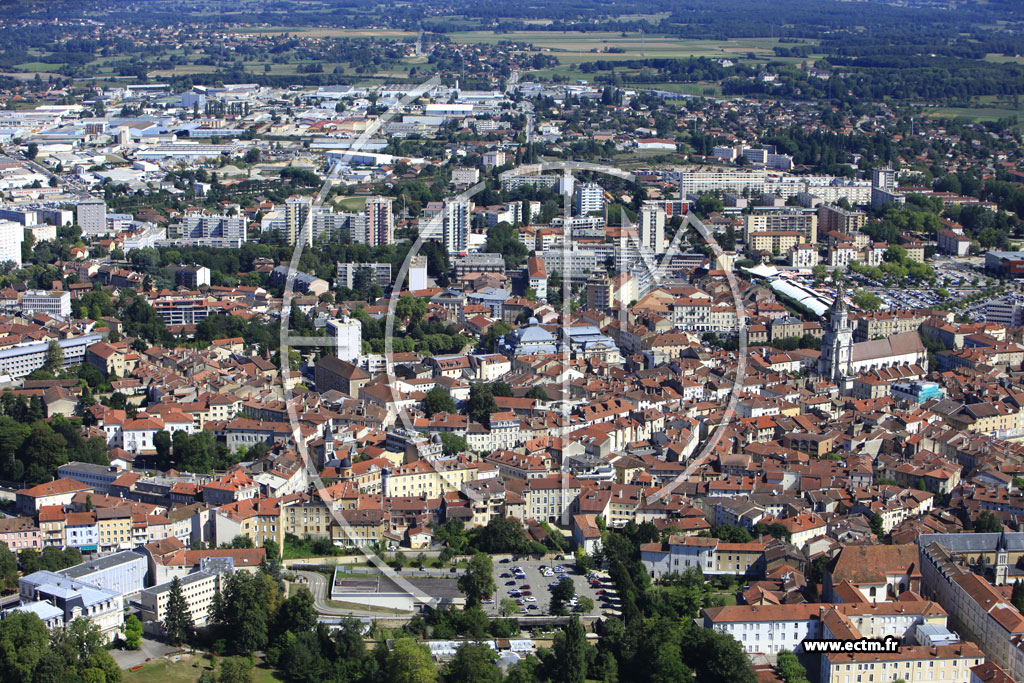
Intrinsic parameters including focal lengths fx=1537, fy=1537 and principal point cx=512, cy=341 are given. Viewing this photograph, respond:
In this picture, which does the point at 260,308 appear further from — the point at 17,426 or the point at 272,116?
the point at 272,116

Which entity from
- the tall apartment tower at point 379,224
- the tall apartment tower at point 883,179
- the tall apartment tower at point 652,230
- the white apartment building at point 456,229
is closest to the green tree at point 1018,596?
the tall apartment tower at point 652,230

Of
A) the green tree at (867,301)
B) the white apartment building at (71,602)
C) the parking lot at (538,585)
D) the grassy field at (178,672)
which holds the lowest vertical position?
the grassy field at (178,672)

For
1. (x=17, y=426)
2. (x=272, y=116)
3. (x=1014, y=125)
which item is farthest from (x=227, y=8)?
(x=17, y=426)

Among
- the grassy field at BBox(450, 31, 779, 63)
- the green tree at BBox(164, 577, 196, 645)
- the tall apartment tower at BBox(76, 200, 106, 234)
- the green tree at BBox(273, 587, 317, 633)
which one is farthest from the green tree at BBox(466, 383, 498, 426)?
the grassy field at BBox(450, 31, 779, 63)

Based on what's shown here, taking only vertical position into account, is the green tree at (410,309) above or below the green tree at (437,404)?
below

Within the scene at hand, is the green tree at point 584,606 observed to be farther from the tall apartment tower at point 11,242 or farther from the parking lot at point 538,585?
the tall apartment tower at point 11,242

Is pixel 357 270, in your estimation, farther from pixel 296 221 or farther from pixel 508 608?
pixel 508 608
